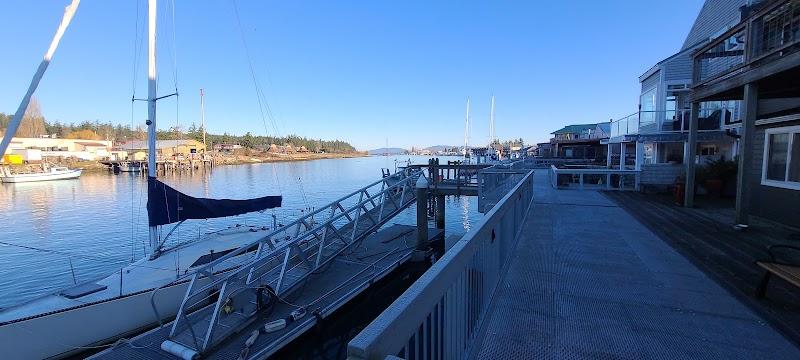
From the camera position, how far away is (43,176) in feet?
169

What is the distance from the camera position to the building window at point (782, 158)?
26.5 feet

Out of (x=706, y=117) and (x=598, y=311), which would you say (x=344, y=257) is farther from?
(x=706, y=117)

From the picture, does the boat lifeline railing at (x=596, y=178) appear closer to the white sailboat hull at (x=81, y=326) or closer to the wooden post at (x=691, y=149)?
the wooden post at (x=691, y=149)

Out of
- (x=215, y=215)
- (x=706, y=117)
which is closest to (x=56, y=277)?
(x=215, y=215)

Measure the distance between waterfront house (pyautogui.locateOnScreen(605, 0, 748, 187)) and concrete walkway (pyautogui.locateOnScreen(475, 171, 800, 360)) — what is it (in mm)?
10021

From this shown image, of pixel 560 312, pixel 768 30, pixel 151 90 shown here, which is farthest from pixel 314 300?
pixel 768 30

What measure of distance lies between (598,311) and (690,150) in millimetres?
7924

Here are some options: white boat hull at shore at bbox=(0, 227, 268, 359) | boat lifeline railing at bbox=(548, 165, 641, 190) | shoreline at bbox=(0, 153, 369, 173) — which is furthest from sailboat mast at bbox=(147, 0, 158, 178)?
shoreline at bbox=(0, 153, 369, 173)

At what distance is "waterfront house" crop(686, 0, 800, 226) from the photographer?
21.7 feet

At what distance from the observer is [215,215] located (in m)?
11.6

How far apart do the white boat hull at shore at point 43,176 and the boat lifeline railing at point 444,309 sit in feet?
224

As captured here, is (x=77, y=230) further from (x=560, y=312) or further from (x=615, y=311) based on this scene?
(x=615, y=311)

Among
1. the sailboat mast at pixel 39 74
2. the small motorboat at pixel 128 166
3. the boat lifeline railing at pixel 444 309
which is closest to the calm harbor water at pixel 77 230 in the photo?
the sailboat mast at pixel 39 74

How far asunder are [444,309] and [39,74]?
9.88m
